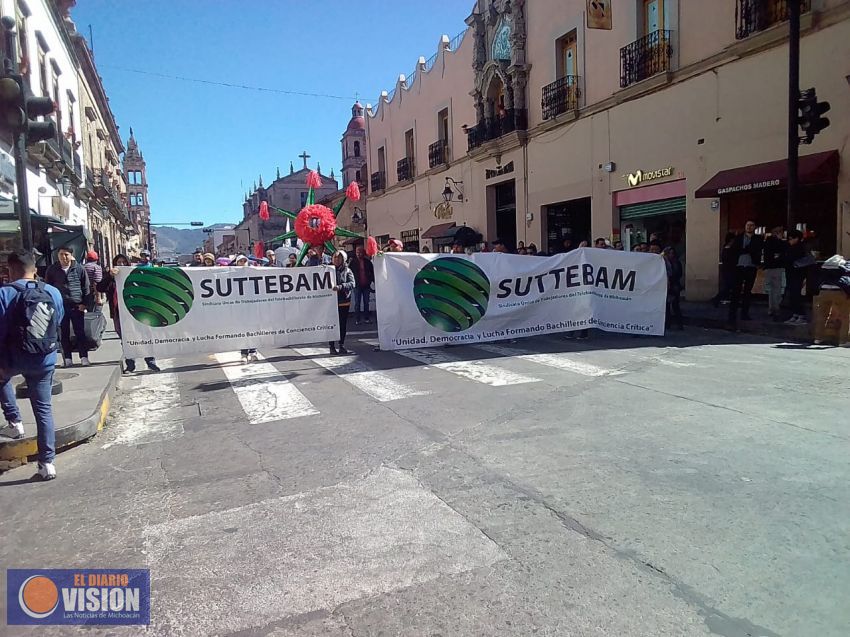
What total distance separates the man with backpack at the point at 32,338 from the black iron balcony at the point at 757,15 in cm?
1480

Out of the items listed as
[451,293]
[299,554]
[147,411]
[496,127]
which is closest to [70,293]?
[147,411]

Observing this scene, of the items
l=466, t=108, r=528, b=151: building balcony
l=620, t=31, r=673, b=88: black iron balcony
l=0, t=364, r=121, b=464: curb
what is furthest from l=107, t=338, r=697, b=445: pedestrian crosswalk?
l=466, t=108, r=528, b=151: building balcony

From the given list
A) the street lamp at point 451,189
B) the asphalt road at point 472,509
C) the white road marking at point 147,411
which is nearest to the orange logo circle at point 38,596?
the asphalt road at point 472,509

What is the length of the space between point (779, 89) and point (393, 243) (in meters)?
9.12

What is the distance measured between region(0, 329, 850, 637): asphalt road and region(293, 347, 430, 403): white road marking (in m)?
0.10

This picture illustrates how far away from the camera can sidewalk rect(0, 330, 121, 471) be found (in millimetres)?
5133

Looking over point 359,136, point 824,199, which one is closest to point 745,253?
point 824,199

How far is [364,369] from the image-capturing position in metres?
8.68

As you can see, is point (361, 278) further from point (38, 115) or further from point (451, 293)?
point (38, 115)

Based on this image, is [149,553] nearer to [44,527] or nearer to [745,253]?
[44,527]

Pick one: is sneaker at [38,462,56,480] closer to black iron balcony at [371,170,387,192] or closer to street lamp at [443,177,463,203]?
street lamp at [443,177,463,203]

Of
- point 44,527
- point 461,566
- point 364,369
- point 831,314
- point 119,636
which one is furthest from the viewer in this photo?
point 831,314

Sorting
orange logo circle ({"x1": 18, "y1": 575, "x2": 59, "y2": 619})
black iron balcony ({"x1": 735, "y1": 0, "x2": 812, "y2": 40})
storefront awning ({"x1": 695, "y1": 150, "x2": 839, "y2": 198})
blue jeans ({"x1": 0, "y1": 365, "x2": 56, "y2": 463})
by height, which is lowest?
orange logo circle ({"x1": 18, "y1": 575, "x2": 59, "y2": 619})

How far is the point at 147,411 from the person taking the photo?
6820 mm
